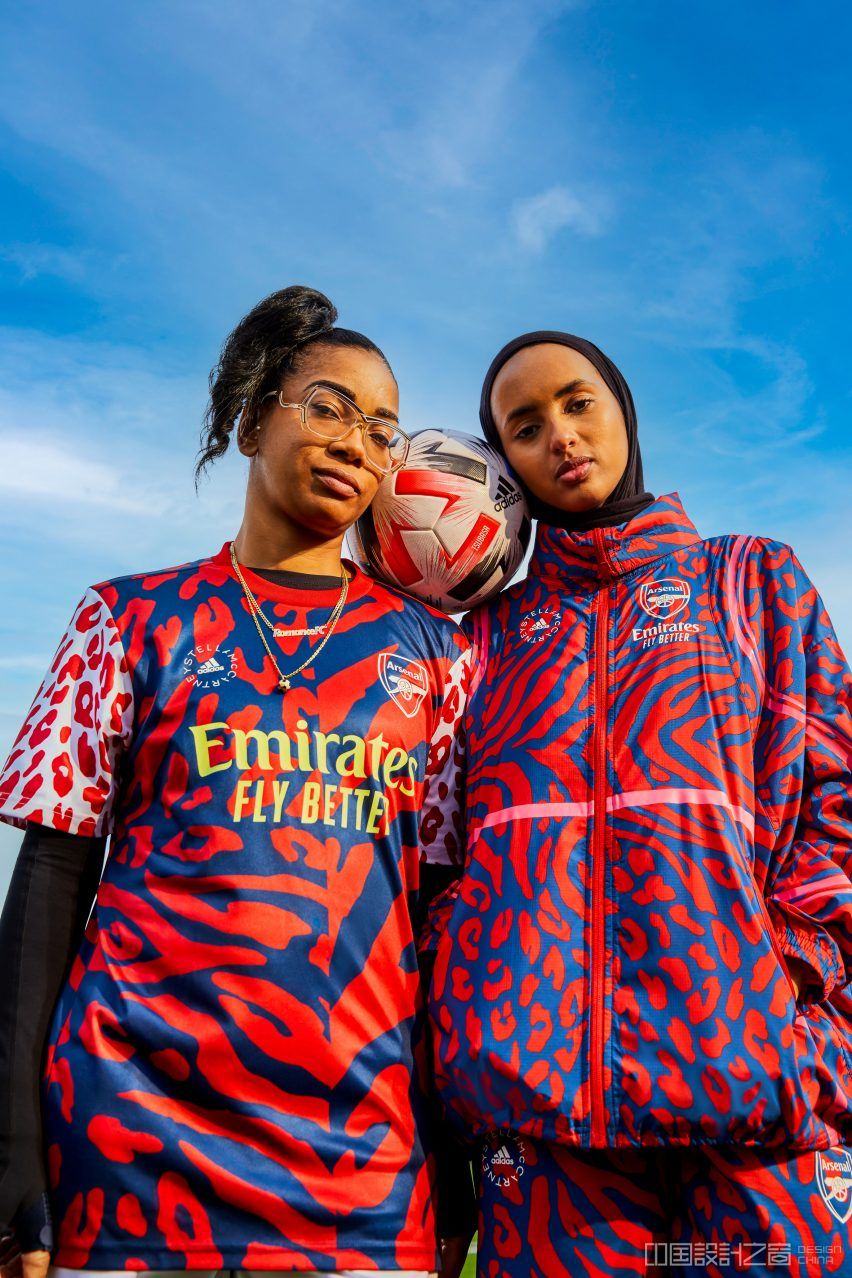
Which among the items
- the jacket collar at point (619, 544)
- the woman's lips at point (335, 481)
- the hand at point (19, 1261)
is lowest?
the hand at point (19, 1261)

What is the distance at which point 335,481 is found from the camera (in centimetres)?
296

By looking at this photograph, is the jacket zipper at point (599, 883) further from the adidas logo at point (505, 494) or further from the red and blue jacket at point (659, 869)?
the adidas logo at point (505, 494)

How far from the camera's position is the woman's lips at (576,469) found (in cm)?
298

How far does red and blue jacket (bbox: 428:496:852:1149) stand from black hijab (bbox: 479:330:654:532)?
6.5 inches

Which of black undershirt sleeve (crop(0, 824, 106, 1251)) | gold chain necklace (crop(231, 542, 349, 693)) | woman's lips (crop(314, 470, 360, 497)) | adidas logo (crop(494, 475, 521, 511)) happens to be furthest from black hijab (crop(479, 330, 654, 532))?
black undershirt sleeve (crop(0, 824, 106, 1251))

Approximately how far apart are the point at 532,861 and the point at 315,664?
79 cm

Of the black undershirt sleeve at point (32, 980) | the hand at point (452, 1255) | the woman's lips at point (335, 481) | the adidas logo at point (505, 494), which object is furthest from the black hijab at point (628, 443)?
the hand at point (452, 1255)

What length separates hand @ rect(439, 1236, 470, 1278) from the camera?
8.66ft

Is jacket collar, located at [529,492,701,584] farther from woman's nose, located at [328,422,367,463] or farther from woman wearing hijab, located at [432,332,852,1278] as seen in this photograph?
woman's nose, located at [328,422,367,463]

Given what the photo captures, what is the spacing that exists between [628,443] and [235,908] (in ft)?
6.25

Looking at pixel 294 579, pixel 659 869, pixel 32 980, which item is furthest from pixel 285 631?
pixel 659 869

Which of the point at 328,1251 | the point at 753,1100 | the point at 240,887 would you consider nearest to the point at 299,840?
the point at 240,887

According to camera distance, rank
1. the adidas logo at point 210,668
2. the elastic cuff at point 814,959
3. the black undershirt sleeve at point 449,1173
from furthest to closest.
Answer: the adidas logo at point 210,668 → the black undershirt sleeve at point 449,1173 → the elastic cuff at point 814,959

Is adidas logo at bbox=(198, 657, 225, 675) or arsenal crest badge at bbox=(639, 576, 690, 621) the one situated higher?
arsenal crest badge at bbox=(639, 576, 690, 621)
